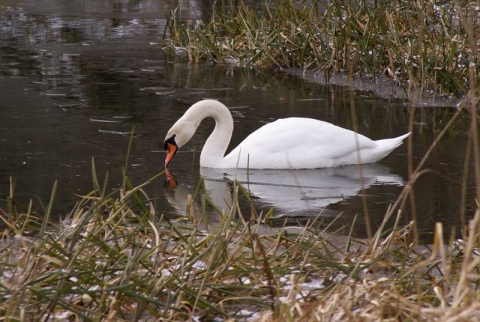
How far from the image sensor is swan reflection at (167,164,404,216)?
644 cm

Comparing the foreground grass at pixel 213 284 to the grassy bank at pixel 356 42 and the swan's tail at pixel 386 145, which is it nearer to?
the swan's tail at pixel 386 145

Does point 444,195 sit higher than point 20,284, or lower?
lower

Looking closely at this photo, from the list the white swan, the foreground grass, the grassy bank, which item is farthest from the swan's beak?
the foreground grass

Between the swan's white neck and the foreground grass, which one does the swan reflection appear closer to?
the swan's white neck

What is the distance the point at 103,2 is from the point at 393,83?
887 cm

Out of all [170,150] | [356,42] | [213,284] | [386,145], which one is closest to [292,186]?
[386,145]

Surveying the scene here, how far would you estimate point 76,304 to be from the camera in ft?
12.7

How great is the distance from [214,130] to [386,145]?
4.35 feet

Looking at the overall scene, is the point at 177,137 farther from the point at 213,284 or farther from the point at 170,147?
the point at 213,284

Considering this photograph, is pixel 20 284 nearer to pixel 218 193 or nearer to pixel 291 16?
pixel 218 193

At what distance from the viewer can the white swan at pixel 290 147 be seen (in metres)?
7.46

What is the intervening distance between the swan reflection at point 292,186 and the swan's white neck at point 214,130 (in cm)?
10

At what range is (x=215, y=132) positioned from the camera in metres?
7.75

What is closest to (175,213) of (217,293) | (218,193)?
(218,193)
